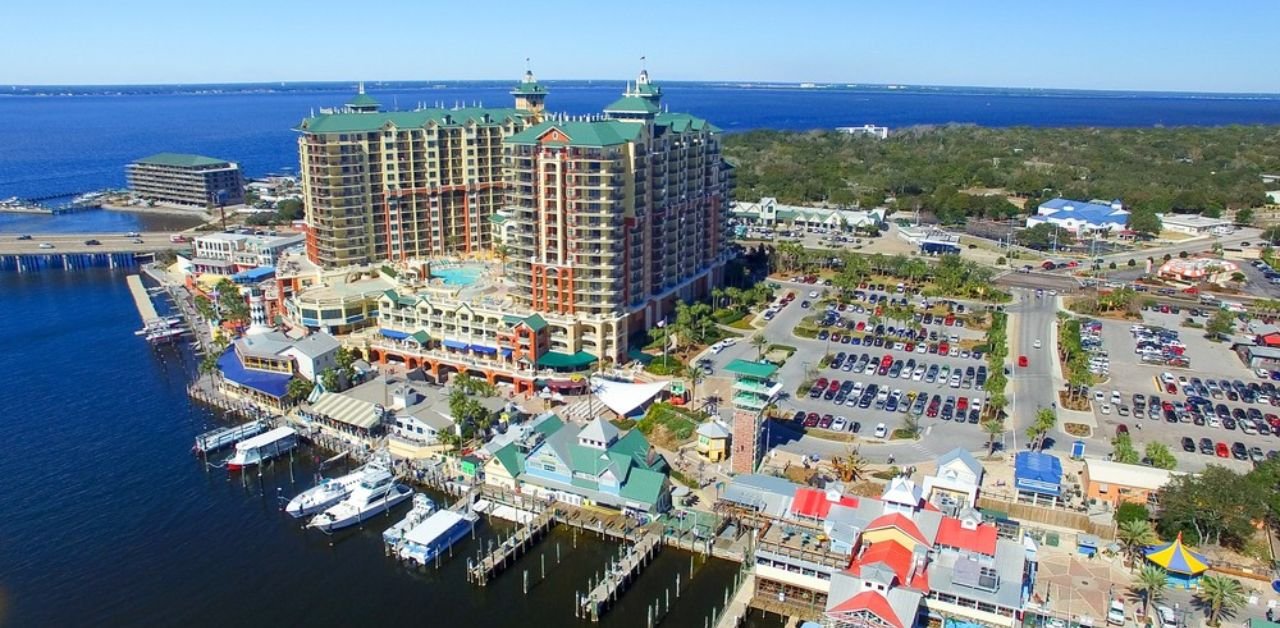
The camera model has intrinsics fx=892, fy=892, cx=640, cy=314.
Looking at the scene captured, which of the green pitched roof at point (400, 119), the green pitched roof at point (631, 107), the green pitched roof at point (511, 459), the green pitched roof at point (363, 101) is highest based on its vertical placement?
the green pitched roof at point (363, 101)

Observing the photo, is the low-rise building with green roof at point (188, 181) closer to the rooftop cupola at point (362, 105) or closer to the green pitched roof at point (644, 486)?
the rooftop cupola at point (362, 105)

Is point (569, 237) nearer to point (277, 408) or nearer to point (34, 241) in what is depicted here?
point (277, 408)

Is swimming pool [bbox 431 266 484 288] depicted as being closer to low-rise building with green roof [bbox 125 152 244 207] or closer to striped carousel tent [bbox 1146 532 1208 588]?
striped carousel tent [bbox 1146 532 1208 588]

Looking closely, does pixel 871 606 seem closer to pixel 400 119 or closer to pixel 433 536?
pixel 433 536

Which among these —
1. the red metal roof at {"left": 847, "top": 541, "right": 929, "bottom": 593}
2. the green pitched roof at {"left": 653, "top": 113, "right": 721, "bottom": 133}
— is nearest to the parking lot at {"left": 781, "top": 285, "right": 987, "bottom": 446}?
the red metal roof at {"left": 847, "top": 541, "right": 929, "bottom": 593}

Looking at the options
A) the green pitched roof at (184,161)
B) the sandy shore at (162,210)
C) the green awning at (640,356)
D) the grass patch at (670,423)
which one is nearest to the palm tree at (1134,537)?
the grass patch at (670,423)

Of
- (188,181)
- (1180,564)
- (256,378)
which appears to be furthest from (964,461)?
(188,181)

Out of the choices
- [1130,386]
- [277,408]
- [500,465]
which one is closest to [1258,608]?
[1130,386]
